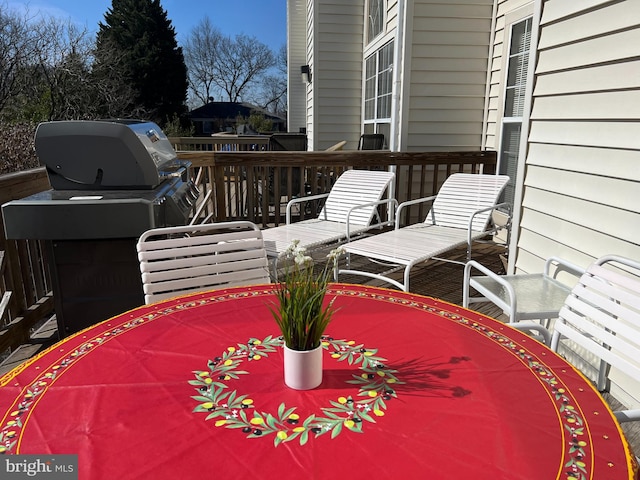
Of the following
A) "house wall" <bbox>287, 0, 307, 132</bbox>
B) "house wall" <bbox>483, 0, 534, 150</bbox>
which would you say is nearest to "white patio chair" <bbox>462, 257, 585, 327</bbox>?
"house wall" <bbox>483, 0, 534, 150</bbox>

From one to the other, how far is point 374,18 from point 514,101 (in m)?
3.89

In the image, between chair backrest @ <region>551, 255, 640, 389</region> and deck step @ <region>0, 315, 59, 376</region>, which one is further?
deck step @ <region>0, 315, 59, 376</region>

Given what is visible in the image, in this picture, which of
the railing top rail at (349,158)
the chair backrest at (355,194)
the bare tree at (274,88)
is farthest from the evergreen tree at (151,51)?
the chair backrest at (355,194)

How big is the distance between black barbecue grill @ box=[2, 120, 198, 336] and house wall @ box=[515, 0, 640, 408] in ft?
7.38

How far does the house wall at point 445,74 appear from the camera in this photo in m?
5.29

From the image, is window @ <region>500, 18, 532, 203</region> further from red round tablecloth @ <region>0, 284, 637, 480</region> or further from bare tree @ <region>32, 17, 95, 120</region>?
bare tree @ <region>32, 17, 95, 120</region>

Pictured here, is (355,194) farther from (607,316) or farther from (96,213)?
(607,316)

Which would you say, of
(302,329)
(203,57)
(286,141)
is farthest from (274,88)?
(302,329)

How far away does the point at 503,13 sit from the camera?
5.01 metres

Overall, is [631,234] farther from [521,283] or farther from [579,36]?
[579,36]

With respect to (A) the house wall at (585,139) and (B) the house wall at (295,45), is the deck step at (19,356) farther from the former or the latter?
(B) the house wall at (295,45)

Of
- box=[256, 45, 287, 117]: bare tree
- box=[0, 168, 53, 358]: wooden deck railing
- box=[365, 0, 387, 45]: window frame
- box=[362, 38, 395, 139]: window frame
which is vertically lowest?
box=[0, 168, 53, 358]: wooden deck railing

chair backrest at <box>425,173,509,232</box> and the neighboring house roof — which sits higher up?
the neighboring house roof

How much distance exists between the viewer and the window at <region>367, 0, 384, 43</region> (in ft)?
23.8
